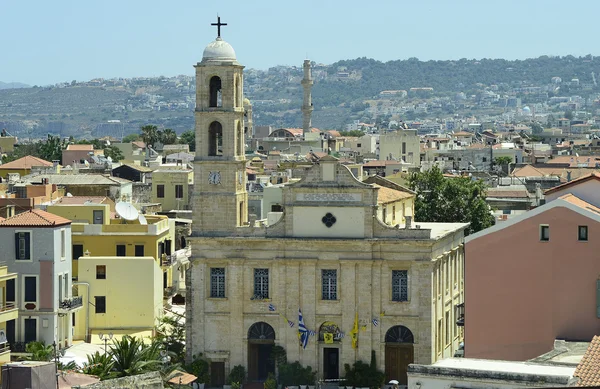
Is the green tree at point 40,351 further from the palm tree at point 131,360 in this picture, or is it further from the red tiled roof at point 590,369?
the red tiled roof at point 590,369

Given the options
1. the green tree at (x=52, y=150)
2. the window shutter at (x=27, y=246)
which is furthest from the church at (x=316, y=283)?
the green tree at (x=52, y=150)

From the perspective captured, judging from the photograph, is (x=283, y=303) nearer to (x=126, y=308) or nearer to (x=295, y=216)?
(x=295, y=216)

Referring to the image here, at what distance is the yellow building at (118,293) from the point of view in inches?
2349

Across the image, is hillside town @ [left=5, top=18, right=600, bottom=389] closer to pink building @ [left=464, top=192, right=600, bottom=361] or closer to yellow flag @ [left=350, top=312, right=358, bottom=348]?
yellow flag @ [left=350, top=312, right=358, bottom=348]

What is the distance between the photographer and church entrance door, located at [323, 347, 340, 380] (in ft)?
183

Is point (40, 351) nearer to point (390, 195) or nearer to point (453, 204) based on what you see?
point (390, 195)

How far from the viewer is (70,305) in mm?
56875

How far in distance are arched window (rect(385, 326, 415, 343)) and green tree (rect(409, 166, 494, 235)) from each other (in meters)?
20.7

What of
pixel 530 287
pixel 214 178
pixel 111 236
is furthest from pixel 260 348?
pixel 530 287

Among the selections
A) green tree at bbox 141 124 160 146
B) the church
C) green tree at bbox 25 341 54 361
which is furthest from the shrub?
green tree at bbox 141 124 160 146

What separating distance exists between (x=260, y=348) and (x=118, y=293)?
6.48 meters

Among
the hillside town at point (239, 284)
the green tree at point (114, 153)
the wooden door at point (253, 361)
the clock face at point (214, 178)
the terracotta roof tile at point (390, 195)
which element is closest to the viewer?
the hillside town at point (239, 284)

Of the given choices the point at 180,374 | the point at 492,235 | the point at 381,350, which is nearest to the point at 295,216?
the point at 381,350

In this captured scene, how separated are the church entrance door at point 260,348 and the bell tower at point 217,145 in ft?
12.4
